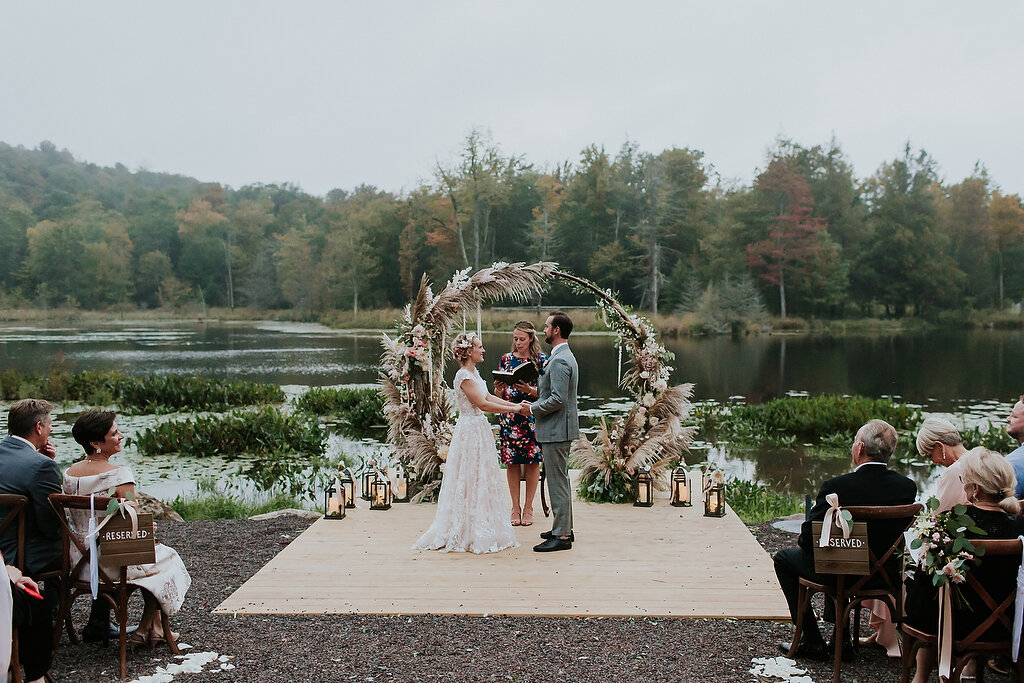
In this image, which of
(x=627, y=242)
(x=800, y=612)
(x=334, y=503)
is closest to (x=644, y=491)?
(x=334, y=503)

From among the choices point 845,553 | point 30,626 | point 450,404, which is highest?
point 450,404

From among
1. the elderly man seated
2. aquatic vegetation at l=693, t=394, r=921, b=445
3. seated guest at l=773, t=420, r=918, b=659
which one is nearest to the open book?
seated guest at l=773, t=420, r=918, b=659

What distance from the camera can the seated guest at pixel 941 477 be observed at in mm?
4047

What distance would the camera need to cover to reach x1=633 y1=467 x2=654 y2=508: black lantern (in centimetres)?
783

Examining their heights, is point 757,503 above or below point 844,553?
below

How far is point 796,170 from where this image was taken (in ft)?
198

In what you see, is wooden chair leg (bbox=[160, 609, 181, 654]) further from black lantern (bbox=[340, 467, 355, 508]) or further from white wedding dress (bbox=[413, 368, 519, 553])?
black lantern (bbox=[340, 467, 355, 508])

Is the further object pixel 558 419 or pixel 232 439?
pixel 232 439

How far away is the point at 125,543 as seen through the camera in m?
4.09

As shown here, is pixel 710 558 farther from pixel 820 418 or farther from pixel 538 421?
pixel 820 418

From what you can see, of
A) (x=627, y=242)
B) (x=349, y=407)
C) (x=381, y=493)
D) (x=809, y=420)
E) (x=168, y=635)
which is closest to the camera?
(x=168, y=635)

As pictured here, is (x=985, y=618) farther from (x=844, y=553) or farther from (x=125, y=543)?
(x=125, y=543)

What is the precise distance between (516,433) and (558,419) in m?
0.81

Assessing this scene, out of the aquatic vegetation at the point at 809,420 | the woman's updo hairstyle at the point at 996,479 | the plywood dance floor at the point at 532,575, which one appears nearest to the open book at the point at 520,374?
the plywood dance floor at the point at 532,575
